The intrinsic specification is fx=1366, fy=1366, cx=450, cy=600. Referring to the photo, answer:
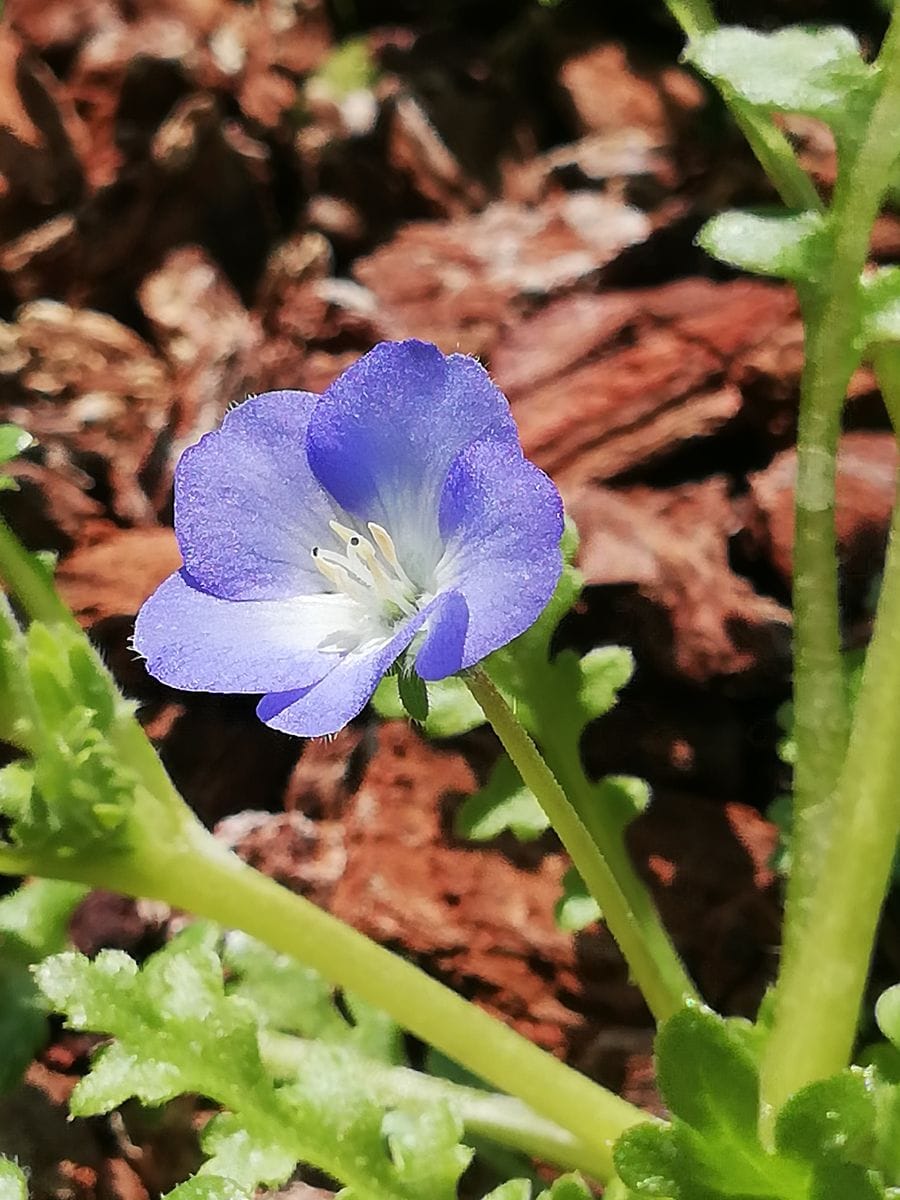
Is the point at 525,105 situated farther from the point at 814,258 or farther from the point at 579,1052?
the point at 579,1052

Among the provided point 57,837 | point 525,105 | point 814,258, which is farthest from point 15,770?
point 525,105

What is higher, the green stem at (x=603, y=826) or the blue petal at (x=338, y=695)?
the blue petal at (x=338, y=695)

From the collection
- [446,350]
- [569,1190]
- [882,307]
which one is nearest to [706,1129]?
[569,1190]

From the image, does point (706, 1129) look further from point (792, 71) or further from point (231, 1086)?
point (792, 71)

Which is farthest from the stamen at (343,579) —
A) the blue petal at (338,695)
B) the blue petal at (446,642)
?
the blue petal at (446,642)

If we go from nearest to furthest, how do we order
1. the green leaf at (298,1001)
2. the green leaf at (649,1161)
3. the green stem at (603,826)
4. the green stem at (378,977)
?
the green leaf at (649,1161) < the green stem at (378,977) < the green stem at (603,826) < the green leaf at (298,1001)

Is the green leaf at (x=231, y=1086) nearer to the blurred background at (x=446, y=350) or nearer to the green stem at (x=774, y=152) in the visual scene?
the blurred background at (x=446, y=350)
